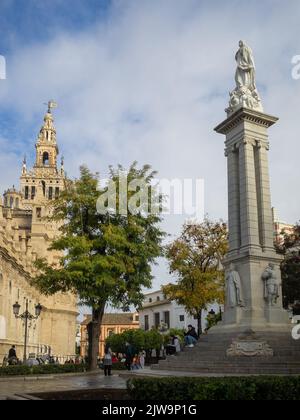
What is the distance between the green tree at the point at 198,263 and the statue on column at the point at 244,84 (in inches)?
537

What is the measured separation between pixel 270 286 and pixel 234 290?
1.65 meters

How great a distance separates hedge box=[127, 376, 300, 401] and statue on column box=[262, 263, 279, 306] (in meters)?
12.7

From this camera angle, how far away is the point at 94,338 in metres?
30.9

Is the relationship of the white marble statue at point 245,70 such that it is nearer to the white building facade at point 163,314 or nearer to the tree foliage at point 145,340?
the tree foliage at point 145,340

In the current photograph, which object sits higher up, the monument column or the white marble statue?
the white marble statue

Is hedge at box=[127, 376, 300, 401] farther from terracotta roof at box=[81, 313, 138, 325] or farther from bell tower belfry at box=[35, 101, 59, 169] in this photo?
terracotta roof at box=[81, 313, 138, 325]

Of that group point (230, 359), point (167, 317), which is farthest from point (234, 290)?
point (167, 317)

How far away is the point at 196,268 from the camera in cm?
3781

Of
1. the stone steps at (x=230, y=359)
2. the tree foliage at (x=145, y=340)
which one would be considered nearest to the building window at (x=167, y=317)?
the tree foliage at (x=145, y=340)

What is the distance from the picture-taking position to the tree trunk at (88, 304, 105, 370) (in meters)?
30.7

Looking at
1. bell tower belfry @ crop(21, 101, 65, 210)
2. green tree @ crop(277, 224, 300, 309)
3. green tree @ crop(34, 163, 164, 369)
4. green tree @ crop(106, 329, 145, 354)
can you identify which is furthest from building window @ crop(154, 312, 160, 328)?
green tree @ crop(34, 163, 164, 369)

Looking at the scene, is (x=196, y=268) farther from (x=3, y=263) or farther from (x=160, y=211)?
(x=3, y=263)

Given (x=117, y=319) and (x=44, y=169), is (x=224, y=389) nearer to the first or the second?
(x=44, y=169)

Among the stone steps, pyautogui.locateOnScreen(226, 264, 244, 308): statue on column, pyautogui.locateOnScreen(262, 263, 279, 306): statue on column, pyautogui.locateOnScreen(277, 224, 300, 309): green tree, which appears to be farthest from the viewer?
pyautogui.locateOnScreen(277, 224, 300, 309): green tree
